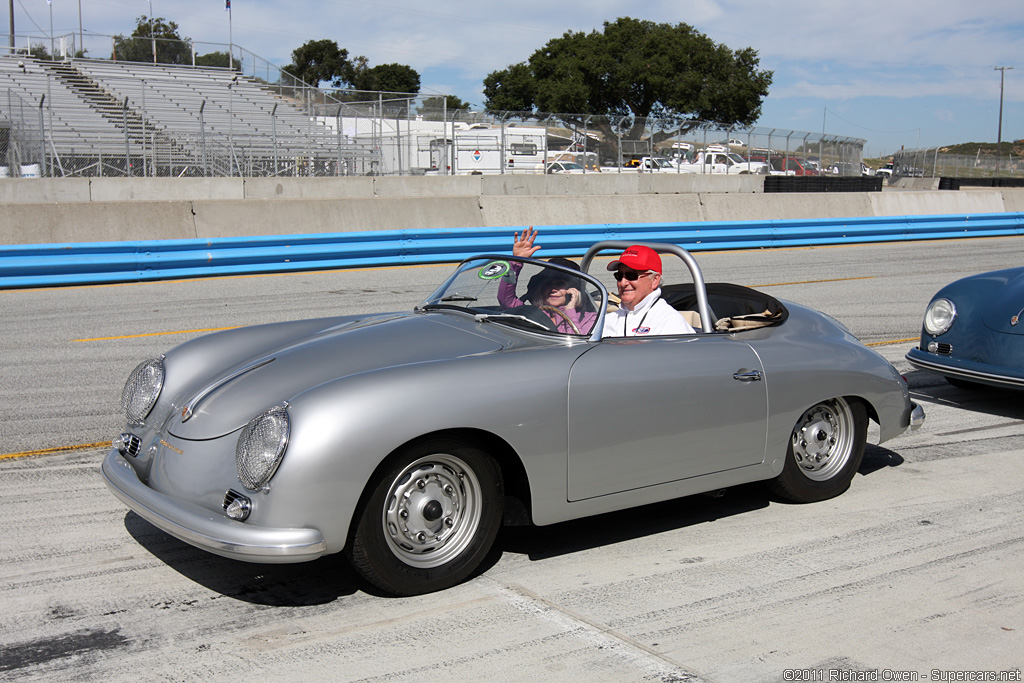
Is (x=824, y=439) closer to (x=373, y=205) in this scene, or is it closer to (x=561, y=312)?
(x=561, y=312)

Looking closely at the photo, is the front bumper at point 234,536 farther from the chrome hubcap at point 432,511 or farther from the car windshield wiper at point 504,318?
the car windshield wiper at point 504,318

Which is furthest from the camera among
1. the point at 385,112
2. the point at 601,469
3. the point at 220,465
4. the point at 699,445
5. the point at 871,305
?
the point at 385,112

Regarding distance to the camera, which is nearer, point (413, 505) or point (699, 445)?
point (413, 505)

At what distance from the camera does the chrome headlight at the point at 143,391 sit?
423 cm

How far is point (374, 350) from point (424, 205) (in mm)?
12697

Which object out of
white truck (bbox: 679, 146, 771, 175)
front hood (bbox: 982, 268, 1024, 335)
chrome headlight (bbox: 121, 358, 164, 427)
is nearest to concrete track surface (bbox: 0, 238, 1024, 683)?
chrome headlight (bbox: 121, 358, 164, 427)

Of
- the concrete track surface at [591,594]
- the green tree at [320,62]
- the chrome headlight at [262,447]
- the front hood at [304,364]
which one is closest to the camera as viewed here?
the concrete track surface at [591,594]

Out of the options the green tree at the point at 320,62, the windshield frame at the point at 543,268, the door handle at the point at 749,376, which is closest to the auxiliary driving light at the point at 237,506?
the windshield frame at the point at 543,268

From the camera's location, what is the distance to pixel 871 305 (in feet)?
38.5

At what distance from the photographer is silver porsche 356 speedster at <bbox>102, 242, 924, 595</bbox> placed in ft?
11.3

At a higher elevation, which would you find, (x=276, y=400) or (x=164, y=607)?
(x=276, y=400)

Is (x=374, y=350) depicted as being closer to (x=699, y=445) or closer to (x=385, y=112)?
(x=699, y=445)

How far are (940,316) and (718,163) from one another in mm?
24542

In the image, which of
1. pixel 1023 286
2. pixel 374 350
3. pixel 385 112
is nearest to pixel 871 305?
pixel 1023 286
